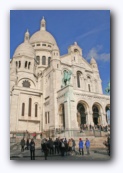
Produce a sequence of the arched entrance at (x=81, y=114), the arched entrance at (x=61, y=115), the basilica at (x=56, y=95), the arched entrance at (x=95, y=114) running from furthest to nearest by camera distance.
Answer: the arched entrance at (x=95, y=114) → the arched entrance at (x=81, y=114) → the arched entrance at (x=61, y=115) → the basilica at (x=56, y=95)

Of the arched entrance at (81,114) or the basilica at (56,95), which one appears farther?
the arched entrance at (81,114)

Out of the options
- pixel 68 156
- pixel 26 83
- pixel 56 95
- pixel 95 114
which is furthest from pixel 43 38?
pixel 68 156

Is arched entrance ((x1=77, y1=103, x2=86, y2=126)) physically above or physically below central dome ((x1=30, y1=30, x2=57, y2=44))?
below

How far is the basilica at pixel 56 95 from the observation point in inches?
523

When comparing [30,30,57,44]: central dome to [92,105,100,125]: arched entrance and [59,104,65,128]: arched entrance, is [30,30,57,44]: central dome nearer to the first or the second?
[92,105,100,125]: arched entrance

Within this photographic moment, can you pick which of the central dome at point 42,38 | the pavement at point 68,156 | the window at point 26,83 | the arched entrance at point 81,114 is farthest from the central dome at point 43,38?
the pavement at point 68,156

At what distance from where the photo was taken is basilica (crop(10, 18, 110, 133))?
13297 millimetres

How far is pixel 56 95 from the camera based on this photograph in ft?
49.0

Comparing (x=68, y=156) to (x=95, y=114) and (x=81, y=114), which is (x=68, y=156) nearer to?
(x=81, y=114)

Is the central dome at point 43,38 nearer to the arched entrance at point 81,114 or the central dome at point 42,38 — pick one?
the central dome at point 42,38

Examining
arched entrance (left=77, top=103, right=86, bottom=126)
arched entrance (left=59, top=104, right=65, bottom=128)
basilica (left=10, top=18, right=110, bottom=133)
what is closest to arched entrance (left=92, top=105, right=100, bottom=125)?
basilica (left=10, top=18, right=110, bottom=133)

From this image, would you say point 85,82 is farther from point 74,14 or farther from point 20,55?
point 74,14

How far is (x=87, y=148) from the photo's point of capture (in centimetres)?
771
